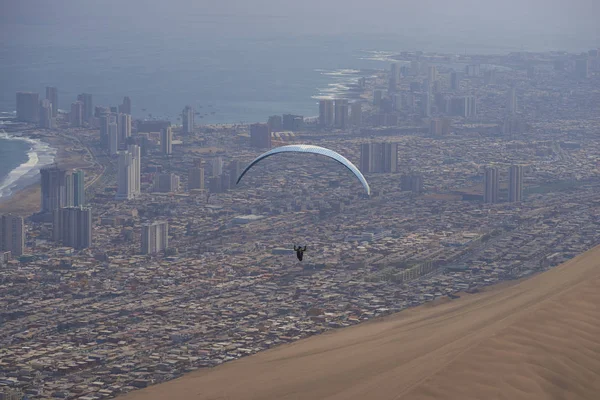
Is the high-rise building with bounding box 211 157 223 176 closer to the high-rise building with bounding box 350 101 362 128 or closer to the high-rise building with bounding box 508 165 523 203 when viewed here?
the high-rise building with bounding box 508 165 523 203

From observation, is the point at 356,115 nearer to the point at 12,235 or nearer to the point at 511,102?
the point at 511,102

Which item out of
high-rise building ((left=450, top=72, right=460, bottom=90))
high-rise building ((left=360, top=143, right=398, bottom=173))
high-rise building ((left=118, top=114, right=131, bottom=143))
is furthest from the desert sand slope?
high-rise building ((left=450, top=72, right=460, bottom=90))

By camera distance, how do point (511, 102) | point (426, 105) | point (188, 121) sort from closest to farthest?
1. point (188, 121)
2. point (426, 105)
3. point (511, 102)

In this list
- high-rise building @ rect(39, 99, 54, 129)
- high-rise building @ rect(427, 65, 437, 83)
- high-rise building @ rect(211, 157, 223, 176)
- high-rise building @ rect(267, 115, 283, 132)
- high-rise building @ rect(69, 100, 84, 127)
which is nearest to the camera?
high-rise building @ rect(211, 157, 223, 176)

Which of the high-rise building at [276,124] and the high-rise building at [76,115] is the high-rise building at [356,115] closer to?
the high-rise building at [276,124]

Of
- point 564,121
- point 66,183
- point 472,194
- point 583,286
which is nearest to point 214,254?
point 66,183

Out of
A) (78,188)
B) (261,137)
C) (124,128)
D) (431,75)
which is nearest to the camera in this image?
(78,188)

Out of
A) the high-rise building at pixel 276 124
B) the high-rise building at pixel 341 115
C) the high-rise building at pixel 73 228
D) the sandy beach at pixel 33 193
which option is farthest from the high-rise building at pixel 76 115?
the high-rise building at pixel 73 228

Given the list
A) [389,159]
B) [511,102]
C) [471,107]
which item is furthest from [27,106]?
[511,102]
